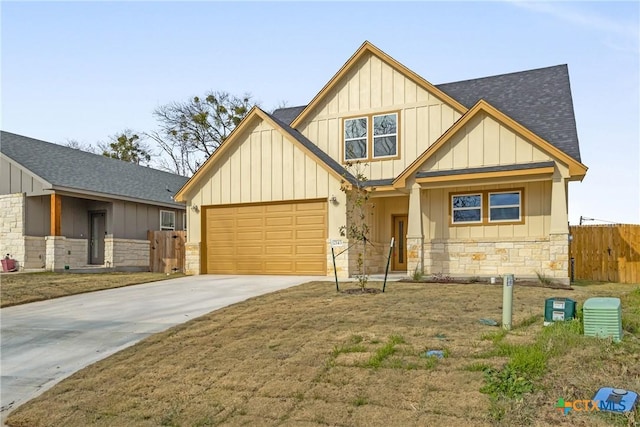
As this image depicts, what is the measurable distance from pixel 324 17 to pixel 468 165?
20.2 feet

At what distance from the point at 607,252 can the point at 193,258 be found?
556 inches

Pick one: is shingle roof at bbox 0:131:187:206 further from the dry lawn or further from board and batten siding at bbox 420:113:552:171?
the dry lawn

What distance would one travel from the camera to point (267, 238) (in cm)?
1677

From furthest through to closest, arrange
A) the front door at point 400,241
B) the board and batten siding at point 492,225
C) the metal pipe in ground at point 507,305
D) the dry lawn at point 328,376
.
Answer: the front door at point 400,241 < the board and batten siding at point 492,225 < the metal pipe in ground at point 507,305 < the dry lawn at point 328,376

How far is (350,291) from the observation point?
11.0m

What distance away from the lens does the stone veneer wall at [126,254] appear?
72.4 ft

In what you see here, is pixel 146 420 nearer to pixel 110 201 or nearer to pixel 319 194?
pixel 319 194

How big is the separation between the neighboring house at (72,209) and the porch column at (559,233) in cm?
1778

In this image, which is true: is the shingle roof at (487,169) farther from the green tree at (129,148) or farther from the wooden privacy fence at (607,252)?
the green tree at (129,148)

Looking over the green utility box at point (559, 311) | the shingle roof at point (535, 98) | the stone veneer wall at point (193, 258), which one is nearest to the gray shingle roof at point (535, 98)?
the shingle roof at point (535, 98)

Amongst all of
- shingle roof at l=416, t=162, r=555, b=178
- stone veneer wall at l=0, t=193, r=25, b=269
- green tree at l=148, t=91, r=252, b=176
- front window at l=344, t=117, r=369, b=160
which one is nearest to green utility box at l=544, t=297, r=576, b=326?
shingle roof at l=416, t=162, r=555, b=178

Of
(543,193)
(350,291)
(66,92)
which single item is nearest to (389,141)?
(543,193)

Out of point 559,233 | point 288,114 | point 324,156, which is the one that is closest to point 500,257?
point 559,233

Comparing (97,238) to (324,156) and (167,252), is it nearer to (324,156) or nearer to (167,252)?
(167,252)
